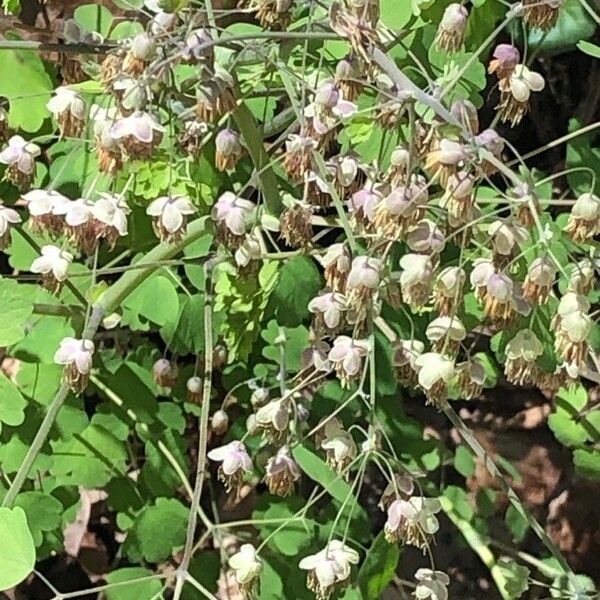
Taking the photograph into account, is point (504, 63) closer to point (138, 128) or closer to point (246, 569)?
point (138, 128)

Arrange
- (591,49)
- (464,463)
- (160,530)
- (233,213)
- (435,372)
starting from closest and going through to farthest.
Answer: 1. (435,372)
2. (233,213)
3. (591,49)
4. (160,530)
5. (464,463)

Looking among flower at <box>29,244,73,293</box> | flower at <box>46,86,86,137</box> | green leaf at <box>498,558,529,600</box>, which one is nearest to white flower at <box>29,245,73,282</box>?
flower at <box>29,244,73,293</box>

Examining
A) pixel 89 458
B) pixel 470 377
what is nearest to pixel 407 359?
pixel 470 377

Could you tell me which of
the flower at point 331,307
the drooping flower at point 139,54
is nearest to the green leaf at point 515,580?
the flower at point 331,307

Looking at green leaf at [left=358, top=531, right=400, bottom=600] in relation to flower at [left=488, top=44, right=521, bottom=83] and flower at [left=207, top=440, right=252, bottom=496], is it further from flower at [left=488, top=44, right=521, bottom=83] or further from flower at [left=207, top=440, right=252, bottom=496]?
flower at [left=488, top=44, right=521, bottom=83]

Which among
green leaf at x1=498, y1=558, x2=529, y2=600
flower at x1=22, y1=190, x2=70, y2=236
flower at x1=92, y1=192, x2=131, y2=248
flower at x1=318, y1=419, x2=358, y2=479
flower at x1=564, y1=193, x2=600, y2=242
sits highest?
flower at x1=564, y1=193, x2=600, y2=242

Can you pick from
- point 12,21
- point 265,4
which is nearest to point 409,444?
point 265,4

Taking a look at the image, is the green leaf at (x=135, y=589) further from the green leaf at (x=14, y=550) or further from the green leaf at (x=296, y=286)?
the green leaf at (x=296, y=286)
